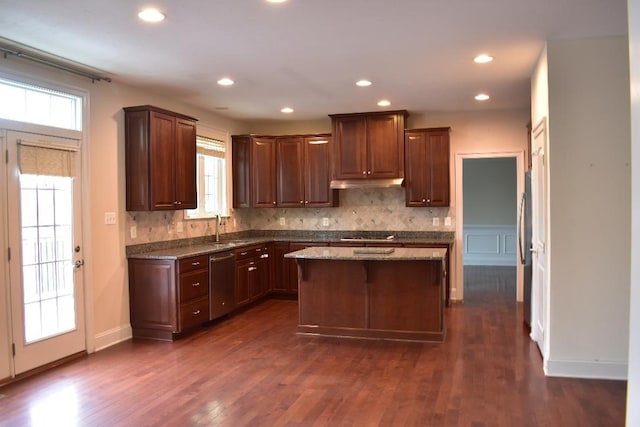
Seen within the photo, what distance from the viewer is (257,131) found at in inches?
318

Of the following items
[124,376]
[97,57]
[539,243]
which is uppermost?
[97,57]

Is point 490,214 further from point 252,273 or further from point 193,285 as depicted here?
point 193,285

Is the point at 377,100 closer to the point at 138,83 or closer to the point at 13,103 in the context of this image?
the point at 138,83

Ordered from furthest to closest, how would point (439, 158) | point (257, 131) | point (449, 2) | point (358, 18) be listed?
point (257, 131), point (439, 158), point (358, 18), point (449, 2)

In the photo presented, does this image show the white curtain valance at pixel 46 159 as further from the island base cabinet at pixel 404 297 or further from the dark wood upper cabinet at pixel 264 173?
the dark wood upper cabinet at pixel 264 173

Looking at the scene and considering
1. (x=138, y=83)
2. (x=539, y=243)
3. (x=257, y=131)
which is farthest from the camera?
(x=257, y=131)

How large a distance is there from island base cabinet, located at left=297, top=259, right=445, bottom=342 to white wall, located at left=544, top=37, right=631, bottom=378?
4.09 ft

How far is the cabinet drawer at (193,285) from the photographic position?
520cm

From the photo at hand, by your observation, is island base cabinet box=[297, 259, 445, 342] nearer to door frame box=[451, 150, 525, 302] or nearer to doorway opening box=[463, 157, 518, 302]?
door frame box=[451, 150, 525, 302]

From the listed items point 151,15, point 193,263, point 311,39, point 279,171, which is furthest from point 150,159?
point 279,171

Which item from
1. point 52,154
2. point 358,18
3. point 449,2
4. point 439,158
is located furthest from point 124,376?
point 439,158

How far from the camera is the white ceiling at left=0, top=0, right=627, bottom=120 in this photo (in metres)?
3.30

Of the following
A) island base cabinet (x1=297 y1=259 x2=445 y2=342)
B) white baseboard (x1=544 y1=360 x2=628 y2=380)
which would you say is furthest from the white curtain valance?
white baseboard (x1=544 y1=360 x2=628 y2=380)

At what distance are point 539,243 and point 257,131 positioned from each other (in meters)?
4.82
